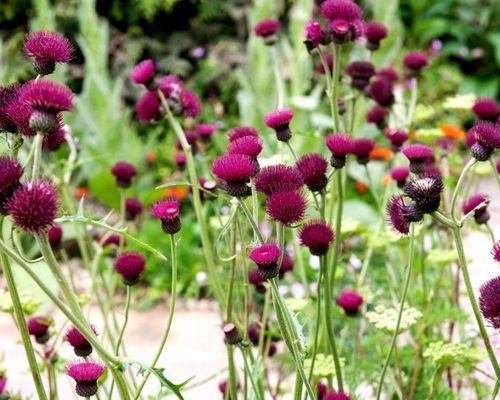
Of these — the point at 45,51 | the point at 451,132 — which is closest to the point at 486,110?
the point at 451,132

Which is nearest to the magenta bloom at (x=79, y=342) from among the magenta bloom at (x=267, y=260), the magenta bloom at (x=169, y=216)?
the magenta bloom at (x=169, y=216)

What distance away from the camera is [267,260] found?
4.13 feet

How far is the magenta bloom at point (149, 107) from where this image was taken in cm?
214

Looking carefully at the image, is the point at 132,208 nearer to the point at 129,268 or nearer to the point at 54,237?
the point at 54,237

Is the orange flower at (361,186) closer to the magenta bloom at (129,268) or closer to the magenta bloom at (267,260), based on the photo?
the magenta bloom at (129,268)

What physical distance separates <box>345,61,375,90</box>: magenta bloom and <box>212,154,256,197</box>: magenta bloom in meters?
0.99

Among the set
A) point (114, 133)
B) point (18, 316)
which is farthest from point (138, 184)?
point (18, 316)

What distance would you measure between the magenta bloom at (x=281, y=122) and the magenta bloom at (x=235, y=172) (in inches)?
12.4

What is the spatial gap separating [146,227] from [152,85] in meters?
2.80

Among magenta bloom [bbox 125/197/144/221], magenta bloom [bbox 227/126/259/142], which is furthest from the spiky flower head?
magenta bloom [bbox 125/197/144/221]

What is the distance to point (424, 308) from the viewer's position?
7.26 feet

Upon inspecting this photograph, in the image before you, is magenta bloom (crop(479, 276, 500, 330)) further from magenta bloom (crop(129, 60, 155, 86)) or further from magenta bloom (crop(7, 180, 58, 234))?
magenta bloom (crop(129, 60, 155, 86))

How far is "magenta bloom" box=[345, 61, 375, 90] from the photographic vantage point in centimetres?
226

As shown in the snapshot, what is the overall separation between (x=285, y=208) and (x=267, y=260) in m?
0.09
